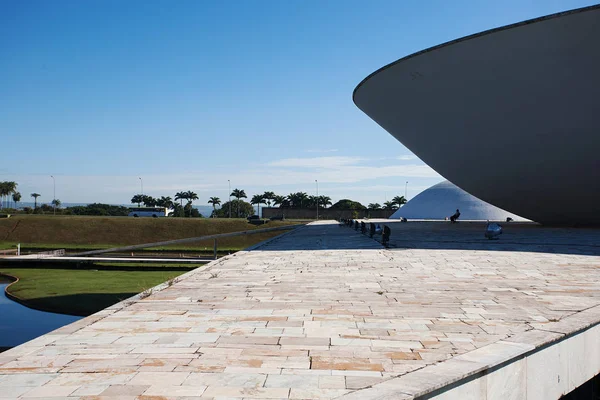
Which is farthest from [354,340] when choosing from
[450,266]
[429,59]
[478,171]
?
[478,171]

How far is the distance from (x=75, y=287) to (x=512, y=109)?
61.1 feet

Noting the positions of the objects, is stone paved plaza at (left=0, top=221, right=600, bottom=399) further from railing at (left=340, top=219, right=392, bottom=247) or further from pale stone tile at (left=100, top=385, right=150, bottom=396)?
railing at (left=340, top=219, right=392, bottom=247)

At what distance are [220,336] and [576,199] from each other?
2177cm

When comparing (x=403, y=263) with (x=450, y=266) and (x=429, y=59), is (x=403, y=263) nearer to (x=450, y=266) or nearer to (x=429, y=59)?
(x=450, y=266)

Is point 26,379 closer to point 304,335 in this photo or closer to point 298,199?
point 304,335

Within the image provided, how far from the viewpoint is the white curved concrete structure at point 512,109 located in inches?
677

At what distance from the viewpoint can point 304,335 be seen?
5.04 m

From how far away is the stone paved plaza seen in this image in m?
3.65

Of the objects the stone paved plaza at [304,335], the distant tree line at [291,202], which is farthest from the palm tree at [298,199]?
the stone paved plaza at [304,335]

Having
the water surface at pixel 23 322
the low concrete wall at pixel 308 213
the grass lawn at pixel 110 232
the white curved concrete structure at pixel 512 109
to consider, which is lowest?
the water surface at pixel 23 322

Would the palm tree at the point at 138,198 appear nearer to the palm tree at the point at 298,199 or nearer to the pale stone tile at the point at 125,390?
the palm tree at the point at 298,199

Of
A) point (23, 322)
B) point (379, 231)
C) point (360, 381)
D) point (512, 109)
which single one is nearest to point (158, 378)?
point (360, 381)

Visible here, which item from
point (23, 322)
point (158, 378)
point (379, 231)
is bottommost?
point (23, 322)

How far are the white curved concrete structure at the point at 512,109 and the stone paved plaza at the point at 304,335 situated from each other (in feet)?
34.2
